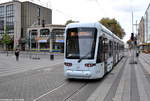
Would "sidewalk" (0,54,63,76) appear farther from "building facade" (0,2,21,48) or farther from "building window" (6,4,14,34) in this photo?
"building window" (6,4,14,34)

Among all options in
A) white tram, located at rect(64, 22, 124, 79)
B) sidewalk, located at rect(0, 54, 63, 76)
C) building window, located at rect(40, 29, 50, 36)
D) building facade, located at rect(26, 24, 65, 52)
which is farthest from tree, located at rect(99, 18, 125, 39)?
white tram, located at rect(64, 22, 124, 79)

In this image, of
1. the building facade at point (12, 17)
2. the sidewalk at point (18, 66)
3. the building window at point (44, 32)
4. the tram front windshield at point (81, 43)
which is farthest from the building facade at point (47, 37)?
the tram front windshield at point (81, 43)

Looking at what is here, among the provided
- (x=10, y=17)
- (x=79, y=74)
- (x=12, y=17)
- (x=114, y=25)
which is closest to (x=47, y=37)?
(x=12, y=17)

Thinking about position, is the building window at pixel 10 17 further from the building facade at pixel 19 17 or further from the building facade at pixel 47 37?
the building facade at pixel 47 37

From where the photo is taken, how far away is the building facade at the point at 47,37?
191ft

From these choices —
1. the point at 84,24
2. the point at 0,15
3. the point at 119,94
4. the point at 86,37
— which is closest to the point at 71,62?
the point at 86,37

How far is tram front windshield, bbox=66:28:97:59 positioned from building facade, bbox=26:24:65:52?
149 feet

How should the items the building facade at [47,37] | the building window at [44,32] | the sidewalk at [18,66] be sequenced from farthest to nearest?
the building window at [44,32] < the building facade at [47,37] < the sidewalk at [18,66]

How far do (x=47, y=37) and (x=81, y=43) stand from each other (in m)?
53.4

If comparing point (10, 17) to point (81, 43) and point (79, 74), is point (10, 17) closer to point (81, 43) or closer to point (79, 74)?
point (81, 43)

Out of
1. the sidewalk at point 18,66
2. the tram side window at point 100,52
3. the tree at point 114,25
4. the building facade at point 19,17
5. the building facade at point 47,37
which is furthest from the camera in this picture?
the building facade at point 19,17

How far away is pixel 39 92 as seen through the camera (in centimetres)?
728

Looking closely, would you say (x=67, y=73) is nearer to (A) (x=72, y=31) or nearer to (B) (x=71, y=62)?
(B) (x=71, y=62)

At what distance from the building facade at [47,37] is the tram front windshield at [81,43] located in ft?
149
